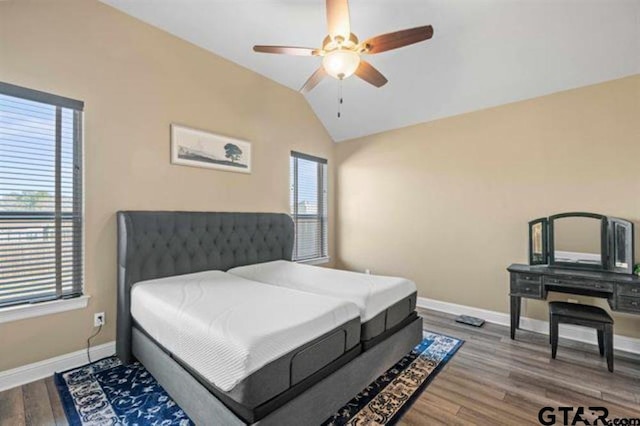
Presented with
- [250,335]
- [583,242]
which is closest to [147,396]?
[250,335]

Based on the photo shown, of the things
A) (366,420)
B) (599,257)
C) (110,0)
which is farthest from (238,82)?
(599,257)

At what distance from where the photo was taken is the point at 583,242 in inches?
120

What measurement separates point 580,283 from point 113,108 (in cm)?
473

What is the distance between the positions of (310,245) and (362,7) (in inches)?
134

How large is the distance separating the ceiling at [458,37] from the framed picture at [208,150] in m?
1.04

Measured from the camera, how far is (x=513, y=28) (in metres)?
2.76

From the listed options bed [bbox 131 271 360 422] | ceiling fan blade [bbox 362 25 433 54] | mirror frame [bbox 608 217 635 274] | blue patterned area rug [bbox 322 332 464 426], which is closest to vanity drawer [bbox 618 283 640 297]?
mirror frame [bbox 608 217 635 274]

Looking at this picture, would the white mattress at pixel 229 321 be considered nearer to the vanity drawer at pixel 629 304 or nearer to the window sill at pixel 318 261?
the window sill at pixel 318 261

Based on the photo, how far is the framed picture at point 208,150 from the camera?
3.13 meters

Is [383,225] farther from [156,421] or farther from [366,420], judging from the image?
[156,421]

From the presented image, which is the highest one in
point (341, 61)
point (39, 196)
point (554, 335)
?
point (341, 61)

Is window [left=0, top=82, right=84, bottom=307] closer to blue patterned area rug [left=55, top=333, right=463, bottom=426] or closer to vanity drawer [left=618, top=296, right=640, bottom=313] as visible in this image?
blue patterned area rug [left=55, top=333, right=463, bottom=426]

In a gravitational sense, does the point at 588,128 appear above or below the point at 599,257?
above
